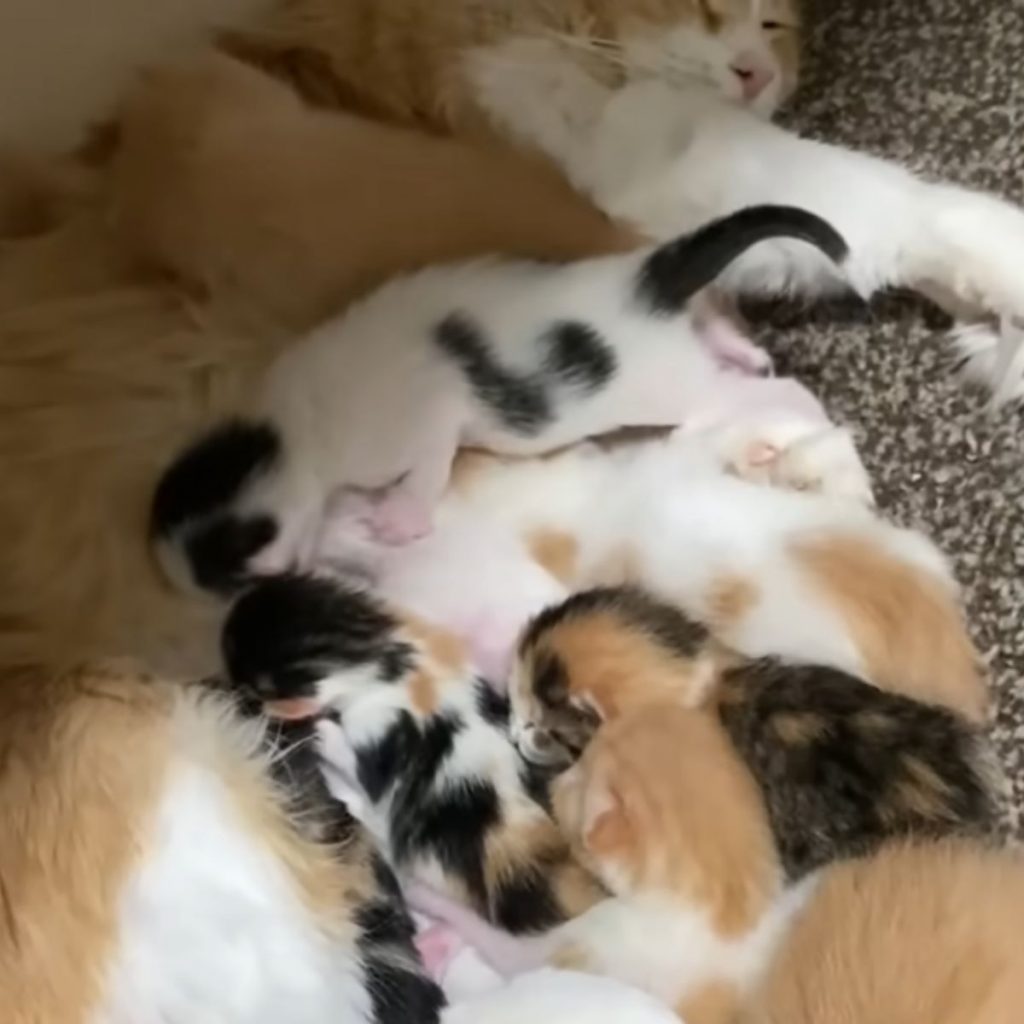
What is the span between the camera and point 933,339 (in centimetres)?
152

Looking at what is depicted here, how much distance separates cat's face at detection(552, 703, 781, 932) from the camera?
1.16 m

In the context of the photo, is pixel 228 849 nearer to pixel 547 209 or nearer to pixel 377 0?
pixel 547 209

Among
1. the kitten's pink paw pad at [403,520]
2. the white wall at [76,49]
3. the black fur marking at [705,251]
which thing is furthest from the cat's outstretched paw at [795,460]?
the white wall at [76,49]

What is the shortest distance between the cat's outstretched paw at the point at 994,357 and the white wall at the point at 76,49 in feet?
2.06

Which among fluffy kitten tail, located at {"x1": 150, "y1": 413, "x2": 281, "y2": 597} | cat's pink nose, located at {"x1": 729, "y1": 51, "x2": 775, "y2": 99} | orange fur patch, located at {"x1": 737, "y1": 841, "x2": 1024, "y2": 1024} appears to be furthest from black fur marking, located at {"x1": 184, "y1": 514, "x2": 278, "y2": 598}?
cat's pink nose, located at {"x1": 729, "y1": 51, "x2": 775, "y2": 99}

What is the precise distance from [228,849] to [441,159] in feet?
1.88

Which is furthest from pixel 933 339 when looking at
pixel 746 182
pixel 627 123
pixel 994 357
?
pixel 627 123

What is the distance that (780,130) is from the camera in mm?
1581

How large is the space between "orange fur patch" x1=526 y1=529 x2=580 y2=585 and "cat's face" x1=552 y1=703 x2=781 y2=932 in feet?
0.59

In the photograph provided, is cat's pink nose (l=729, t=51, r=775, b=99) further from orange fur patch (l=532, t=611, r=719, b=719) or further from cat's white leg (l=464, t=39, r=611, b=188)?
orange fur patch (l=532, t=611, r=719, b=719)

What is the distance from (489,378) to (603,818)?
35 cm

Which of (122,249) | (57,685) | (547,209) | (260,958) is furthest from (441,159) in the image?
(260,958)

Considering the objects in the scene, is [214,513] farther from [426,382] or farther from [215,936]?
[215,936]

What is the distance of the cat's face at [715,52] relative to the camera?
160 cm
